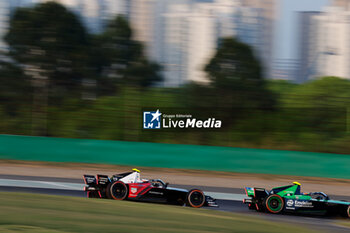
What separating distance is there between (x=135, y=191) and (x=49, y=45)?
21207 millimetres

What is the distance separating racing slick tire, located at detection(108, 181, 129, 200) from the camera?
35.8 feet

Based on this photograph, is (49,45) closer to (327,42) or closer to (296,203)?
(296,203)

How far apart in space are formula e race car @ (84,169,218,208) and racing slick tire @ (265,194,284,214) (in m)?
1.40

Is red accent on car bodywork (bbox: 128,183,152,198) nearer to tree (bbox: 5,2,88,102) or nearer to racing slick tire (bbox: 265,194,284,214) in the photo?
racing slick tire (bbox: 265,194,284,214)

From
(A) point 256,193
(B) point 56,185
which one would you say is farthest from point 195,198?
(B) point 56,185

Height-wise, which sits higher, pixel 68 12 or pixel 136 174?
pixel 68 12

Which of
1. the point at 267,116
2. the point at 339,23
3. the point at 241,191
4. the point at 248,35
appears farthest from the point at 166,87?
the point at 339,23

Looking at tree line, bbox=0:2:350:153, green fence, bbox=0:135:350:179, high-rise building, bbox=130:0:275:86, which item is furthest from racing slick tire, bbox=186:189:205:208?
high-rise building, bbox=130:0:275:86

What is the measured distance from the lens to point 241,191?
15711 millimetres

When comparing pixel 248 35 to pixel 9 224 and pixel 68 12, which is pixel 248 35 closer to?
pixel 68 12

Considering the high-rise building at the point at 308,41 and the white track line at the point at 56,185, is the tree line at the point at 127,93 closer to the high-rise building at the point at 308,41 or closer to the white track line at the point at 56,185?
the white track line at the point at 56,185

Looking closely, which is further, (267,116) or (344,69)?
(344,69)

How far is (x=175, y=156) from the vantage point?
62.7 feet

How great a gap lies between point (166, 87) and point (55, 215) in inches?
735
